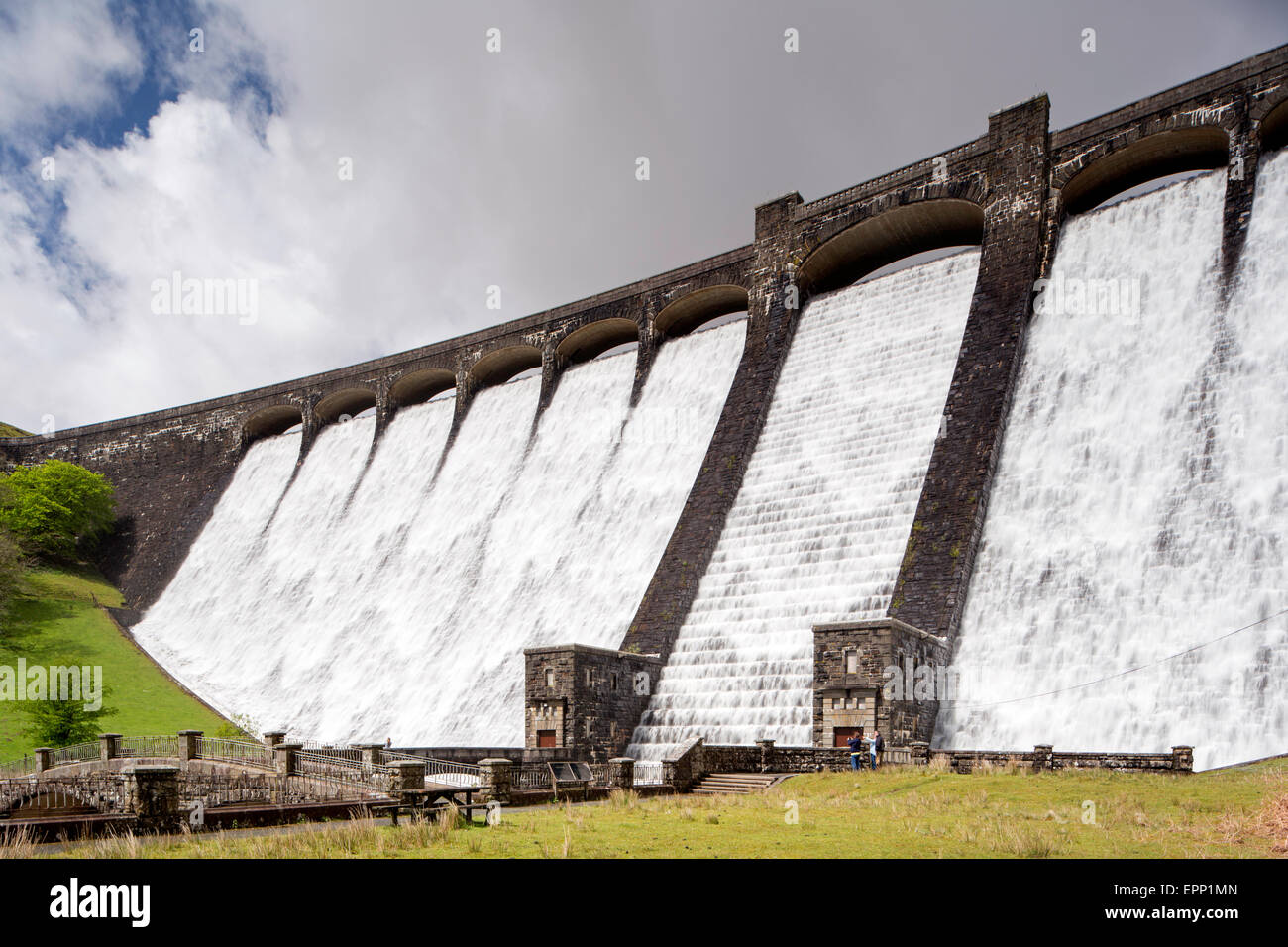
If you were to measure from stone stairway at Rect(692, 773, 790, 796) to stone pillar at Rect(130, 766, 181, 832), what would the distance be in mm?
10089

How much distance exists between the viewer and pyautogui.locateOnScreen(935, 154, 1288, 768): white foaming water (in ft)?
60.0

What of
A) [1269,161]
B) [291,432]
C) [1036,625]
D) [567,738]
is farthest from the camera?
[291,432]

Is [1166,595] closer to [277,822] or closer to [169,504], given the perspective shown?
[277,822]

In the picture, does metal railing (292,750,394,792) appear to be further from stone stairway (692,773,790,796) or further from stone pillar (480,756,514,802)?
stone stairway (692,773,790,796)

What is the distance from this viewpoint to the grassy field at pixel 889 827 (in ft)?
29.6

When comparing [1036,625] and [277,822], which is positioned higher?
[1036,625]

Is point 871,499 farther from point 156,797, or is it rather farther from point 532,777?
point 156,797

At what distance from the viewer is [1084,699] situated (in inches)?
761

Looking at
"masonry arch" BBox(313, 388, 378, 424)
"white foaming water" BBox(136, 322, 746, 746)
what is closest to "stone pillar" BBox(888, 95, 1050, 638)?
"white foaming water" BBox(136, 322, 746, 746)

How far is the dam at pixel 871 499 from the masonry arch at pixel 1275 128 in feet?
0.36

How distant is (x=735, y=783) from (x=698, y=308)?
25.3 m

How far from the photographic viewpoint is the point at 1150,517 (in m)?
21.2
